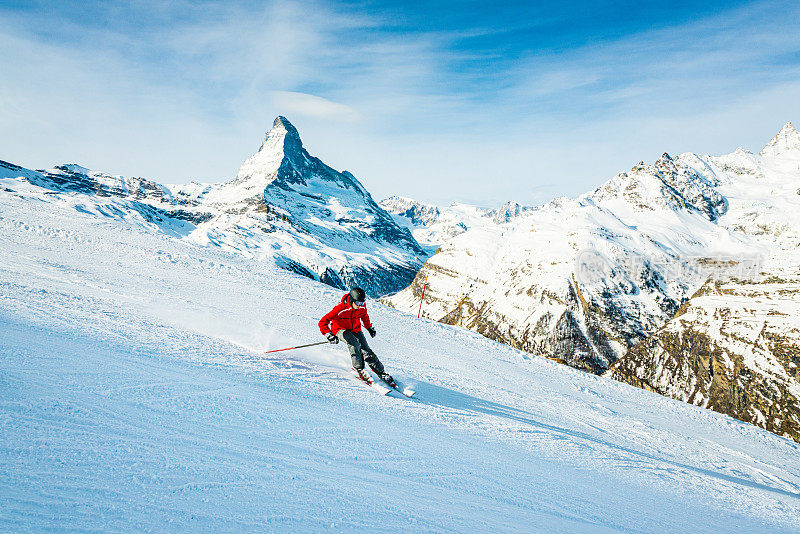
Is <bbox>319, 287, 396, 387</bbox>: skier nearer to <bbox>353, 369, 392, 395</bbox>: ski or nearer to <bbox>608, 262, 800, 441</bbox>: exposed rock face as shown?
<bbox>353, 369, 392, 395</bbox>: ski

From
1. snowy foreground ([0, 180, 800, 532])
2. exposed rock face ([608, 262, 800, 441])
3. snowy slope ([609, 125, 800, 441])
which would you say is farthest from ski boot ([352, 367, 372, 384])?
snowy slope ([609, 125, 800, 441])

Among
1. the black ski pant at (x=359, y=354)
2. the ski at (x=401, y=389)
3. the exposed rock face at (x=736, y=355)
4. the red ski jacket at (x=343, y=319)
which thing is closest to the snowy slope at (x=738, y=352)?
the exposed rock face at (x=736, y=355)

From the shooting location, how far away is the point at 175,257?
70.3 ft

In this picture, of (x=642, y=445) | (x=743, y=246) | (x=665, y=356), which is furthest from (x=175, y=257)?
(x=743, y=246)

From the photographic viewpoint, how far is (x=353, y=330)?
9.56 m

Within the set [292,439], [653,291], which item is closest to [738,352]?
[653,291]

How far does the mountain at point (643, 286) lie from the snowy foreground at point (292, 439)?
75143 millimetres

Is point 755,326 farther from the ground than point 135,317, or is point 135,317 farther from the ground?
point 755,326

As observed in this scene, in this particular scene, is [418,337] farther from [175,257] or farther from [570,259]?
[570,259]

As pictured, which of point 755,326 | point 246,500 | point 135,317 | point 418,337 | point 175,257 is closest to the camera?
point 246,500

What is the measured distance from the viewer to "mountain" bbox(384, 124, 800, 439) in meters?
72.9

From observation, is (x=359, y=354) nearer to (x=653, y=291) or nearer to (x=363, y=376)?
(x=363, y=376)

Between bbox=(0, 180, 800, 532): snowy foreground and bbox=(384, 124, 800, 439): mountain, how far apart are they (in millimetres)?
75143

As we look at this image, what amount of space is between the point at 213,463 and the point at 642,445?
10.8 metres
